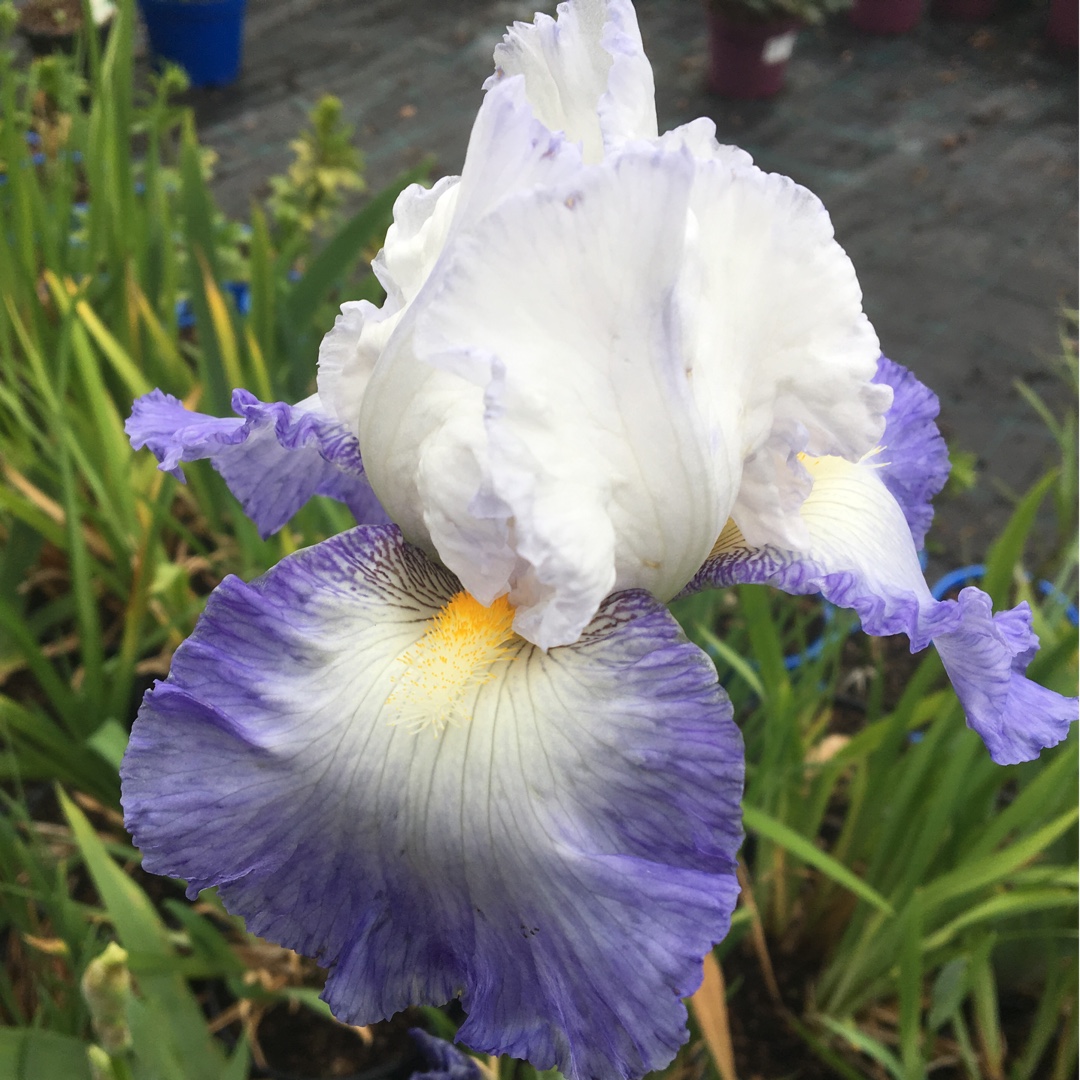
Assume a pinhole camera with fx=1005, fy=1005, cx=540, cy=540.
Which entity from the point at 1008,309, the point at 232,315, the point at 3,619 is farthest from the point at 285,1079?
the point at 1008,309

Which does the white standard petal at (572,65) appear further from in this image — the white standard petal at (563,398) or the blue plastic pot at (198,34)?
the blue plastic pot at (198,34)

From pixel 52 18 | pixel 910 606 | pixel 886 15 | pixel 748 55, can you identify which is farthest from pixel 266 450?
pixel 886 15

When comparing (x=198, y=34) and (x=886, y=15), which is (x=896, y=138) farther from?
(x=198, y=34)

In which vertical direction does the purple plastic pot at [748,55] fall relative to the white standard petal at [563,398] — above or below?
below

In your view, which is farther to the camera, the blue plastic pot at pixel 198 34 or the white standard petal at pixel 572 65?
the blue plastic pot at pixel 198 34

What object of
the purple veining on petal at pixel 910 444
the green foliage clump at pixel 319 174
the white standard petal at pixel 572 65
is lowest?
the purple veining on petal at pixel 910 444

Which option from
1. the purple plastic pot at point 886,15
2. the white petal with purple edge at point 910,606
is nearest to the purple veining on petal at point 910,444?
the white petal with purple edge at point 910,606

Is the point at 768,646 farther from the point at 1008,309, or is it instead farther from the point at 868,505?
the point at 1008,309
